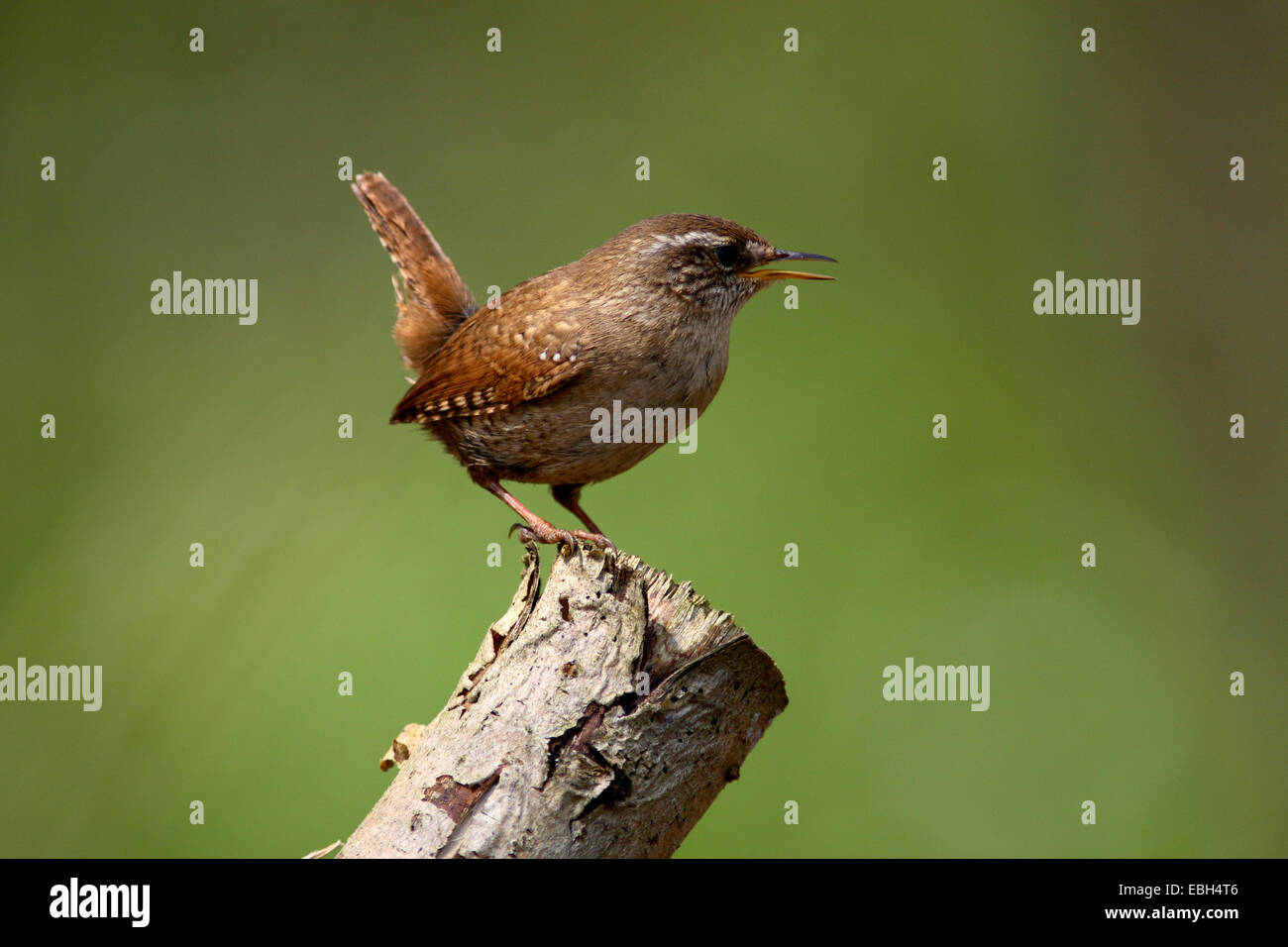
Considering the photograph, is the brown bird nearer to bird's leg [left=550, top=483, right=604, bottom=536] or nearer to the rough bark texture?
bird's leg [left=550, top=483, right=604, bottom=536]

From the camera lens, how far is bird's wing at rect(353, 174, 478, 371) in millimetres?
5086

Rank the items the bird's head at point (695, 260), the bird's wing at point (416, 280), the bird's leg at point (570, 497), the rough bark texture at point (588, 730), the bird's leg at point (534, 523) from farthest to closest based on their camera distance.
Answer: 1. the bird's wing at point (416, 280)
2. the bird's leg at point (570, 497)
3. the bird's head at point (695, 260)
4. the bird's leg at point (534, 523)
5. the rough bark texture at point (588, 730)

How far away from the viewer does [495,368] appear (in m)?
4.21

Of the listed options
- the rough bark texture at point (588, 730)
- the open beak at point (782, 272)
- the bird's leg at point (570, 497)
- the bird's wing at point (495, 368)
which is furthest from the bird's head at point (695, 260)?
the rough bark texture at point (588, 730)

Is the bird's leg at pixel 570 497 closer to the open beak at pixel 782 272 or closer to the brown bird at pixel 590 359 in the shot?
the brown bird at pixel 590 359

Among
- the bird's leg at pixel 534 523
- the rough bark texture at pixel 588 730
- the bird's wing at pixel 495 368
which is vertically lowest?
the rough bark texture at pixel 588 730

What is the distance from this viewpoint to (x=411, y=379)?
16.9 ft

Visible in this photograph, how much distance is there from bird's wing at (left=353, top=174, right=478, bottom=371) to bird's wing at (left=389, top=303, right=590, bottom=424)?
1.43ft

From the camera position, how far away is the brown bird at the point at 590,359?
13.1ft

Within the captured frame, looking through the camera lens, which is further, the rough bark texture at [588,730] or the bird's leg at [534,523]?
the bird's leg at [534,523]

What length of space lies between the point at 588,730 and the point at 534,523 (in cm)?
131

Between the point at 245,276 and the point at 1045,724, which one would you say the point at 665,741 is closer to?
the point at 1045,724

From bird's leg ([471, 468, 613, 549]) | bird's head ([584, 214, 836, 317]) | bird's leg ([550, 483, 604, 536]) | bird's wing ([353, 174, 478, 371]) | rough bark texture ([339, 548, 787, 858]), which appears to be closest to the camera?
rough bark texture ([339, 548, 787, 858])

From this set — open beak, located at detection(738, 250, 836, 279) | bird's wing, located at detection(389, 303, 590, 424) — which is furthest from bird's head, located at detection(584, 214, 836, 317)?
bird's wing, located at detection(389, 303, 590, 424)
